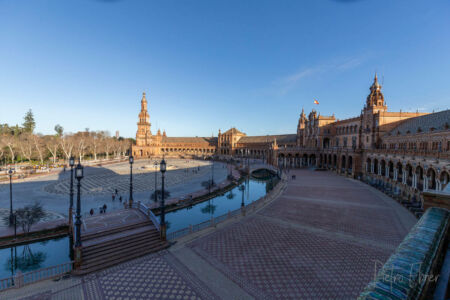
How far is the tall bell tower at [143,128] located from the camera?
109 meters

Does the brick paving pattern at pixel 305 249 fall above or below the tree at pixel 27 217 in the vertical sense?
below

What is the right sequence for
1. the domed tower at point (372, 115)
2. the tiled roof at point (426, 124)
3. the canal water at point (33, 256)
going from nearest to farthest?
the canal water at point (33, 256) < the tiled roof at point (426, 124) < the domed tower at point (372, 115)

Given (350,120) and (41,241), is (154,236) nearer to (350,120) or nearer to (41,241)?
(41,241)

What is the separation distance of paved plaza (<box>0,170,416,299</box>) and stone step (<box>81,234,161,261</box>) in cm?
123

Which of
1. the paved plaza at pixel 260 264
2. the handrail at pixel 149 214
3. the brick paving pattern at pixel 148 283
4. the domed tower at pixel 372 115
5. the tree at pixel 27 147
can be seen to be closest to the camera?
the brick paving pattern at pixel 148 283

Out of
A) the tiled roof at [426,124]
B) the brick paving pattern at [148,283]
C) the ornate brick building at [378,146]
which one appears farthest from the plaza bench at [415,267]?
the tiled roof at [426,124]

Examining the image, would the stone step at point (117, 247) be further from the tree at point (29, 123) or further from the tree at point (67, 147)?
the tree at point (29, 123)

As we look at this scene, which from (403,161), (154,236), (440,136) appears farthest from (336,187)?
(154,236)

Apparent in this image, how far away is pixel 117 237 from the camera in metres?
13.2

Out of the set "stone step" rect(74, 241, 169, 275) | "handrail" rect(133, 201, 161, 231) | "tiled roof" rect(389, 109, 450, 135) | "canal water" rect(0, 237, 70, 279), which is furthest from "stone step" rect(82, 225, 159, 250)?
"tiled roof" rect(389, 109, 450, 135)

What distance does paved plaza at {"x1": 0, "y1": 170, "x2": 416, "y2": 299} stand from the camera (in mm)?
9430

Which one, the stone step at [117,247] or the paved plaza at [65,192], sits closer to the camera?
the stone step at [117,247]

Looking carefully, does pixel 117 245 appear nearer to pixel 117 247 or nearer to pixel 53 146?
pixel 117 247

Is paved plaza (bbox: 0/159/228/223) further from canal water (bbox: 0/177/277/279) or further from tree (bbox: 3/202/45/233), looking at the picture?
canal water (bbox: 0/177/277/279)
